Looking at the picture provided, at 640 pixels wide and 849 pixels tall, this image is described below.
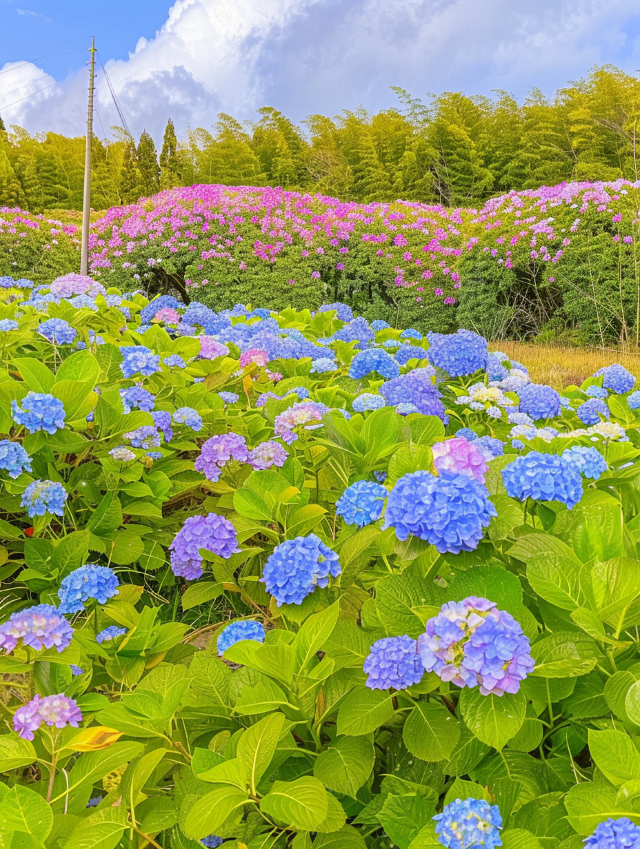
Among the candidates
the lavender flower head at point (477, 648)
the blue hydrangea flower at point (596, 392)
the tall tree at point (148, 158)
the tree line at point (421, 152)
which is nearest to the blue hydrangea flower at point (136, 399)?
the lavender flower head at point (477, 648)

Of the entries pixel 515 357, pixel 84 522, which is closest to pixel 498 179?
pixel 515 357

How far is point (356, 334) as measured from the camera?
2.87 meters

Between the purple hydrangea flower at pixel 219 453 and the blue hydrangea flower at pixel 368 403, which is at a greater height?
the blue hydrangea flower at pixel 368 403

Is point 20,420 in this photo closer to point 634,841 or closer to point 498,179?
point 634,841

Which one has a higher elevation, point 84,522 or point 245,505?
point 245,505

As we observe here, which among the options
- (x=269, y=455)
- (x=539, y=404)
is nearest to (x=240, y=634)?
(x=269, y=455)

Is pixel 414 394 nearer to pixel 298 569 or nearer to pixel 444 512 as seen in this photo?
pixel 298 569

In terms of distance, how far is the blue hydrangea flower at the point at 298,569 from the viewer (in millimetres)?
944

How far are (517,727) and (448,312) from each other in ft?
25.7

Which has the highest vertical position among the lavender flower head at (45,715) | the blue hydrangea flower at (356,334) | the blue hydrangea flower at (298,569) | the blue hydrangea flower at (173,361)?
the blue hydrangea flower at (356,334)

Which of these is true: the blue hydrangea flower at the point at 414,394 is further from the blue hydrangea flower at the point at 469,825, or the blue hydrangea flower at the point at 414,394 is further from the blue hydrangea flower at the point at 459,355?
the blue hydrangea flower at the point at 469,825

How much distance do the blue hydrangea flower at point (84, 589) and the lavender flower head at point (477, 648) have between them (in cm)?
79

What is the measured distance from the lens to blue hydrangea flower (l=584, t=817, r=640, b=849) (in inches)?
22.7

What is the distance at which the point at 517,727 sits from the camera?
66 cm
